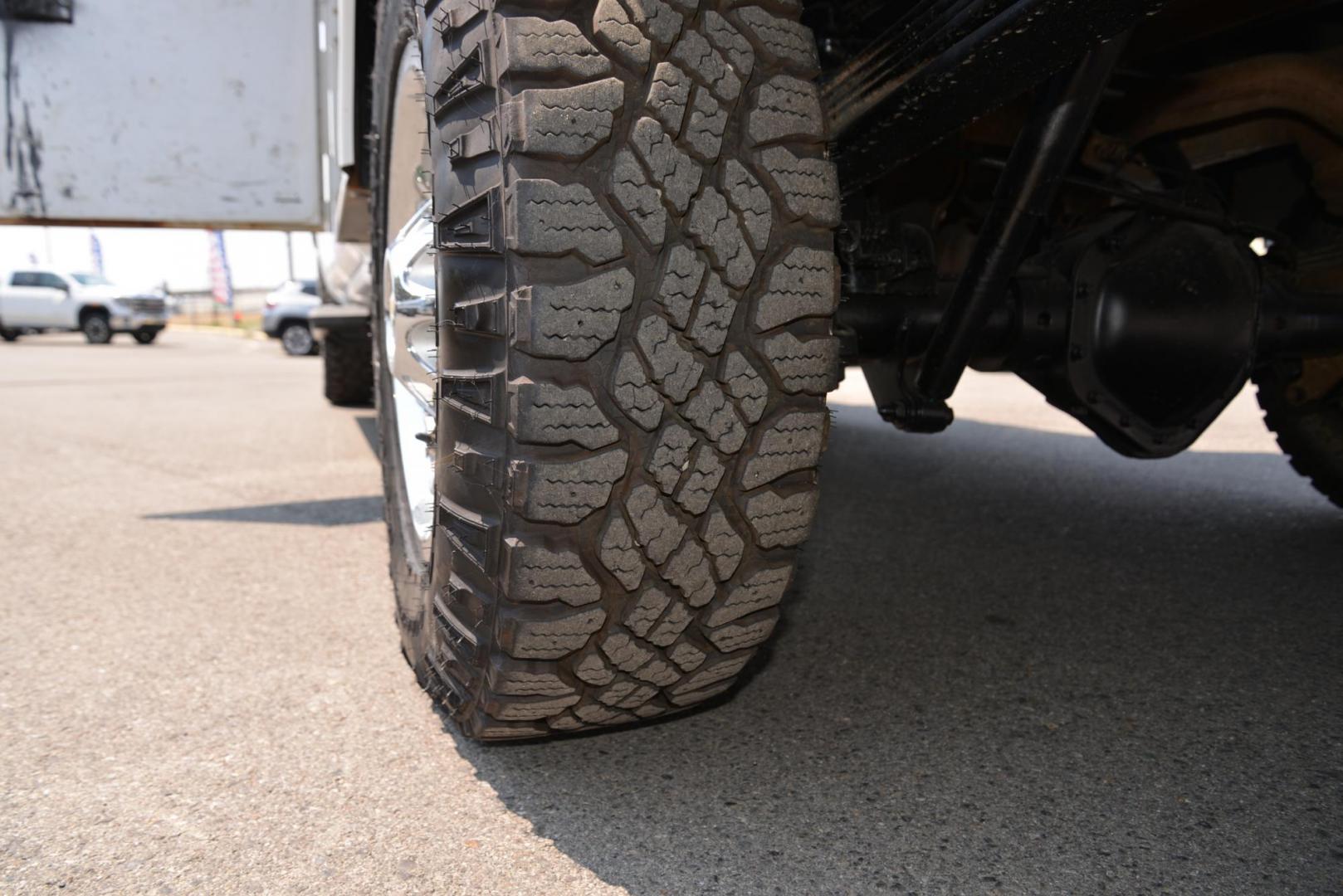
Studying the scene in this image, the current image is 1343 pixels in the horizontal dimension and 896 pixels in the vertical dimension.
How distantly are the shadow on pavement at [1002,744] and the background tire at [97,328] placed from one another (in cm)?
2316

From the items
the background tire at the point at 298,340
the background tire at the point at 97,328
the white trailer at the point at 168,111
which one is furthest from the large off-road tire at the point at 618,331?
the background tire at the point at 97,328

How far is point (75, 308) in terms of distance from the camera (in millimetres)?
22016

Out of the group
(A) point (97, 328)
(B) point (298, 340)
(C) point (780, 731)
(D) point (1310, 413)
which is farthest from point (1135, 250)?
(A) point (97, 328)

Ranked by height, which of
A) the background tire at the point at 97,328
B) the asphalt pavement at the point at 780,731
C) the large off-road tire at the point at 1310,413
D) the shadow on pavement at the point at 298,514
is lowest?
the background tire at the point at 97,328

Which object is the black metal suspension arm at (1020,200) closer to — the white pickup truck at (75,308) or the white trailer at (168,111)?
the white trailer at (168,111)

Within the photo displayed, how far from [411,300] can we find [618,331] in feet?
2.89

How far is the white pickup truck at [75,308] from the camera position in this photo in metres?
21.7

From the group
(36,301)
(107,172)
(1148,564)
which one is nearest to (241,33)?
(107,172)

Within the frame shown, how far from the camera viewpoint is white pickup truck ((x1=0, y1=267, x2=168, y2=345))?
21.7 metres

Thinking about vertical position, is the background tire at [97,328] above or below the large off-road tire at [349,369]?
below

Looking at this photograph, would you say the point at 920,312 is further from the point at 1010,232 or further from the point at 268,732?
the point at 268,732

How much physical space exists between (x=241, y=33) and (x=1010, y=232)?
2177 mm

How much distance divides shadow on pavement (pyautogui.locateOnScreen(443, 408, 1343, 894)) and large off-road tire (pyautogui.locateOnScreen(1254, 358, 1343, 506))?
281 mm

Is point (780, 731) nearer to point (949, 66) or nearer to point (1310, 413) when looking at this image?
point (949, 66)
